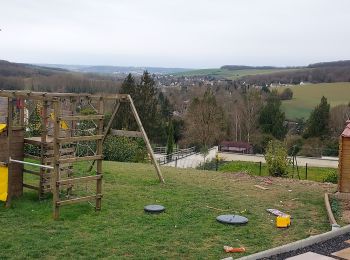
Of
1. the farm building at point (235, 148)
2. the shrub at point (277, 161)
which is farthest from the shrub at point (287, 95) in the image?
the shrub at point (277, 161)

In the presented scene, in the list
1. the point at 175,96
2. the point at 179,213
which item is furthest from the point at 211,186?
the point at 175,96

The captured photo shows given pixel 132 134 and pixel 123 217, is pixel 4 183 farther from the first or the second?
pixel 132 134

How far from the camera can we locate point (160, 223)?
765cm

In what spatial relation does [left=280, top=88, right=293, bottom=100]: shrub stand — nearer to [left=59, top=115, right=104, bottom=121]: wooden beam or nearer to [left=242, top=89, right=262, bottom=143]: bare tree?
[left=242, top=89, right=262, bottom=143]: bare tree

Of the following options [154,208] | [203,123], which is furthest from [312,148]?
[154,208]

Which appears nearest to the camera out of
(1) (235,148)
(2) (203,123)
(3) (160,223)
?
(3) (160,223)

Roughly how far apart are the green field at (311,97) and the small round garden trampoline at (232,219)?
190 ft

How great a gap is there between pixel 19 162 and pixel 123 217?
2293 mm

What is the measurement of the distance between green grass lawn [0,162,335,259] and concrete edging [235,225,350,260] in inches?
14.0

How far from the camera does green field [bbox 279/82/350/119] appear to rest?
67.9 m

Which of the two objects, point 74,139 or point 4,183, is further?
point 4,183

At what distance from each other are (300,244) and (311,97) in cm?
7525

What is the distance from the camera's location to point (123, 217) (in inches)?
316

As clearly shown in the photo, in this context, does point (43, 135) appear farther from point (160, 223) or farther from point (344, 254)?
point (344, 254)
